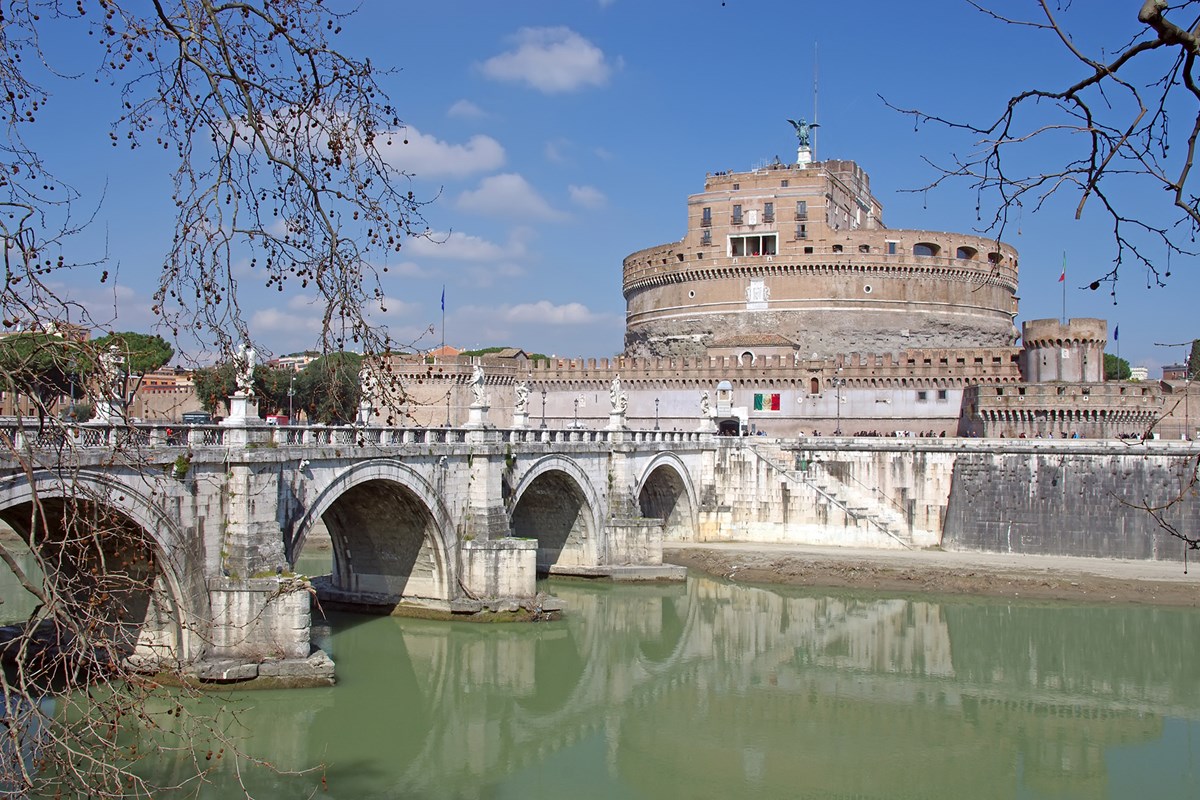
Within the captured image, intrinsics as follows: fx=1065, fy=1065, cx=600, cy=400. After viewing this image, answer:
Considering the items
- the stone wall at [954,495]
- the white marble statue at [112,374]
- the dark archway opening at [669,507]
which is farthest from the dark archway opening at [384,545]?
the white marble statue at [112,374]

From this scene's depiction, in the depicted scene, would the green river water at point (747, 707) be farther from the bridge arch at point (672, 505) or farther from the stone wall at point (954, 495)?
the bridge arch at point (672, 505)

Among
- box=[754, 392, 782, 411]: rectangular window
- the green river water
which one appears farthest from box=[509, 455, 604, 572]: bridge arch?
box=[754, 392, 782, 411]: rectangular window

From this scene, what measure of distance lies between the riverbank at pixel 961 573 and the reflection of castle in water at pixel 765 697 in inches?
62.7

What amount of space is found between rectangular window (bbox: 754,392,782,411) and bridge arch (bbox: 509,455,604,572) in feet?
63.2

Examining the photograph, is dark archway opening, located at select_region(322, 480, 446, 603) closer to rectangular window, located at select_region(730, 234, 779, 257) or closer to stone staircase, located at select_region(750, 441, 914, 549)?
stone staircase, located at select_region(750, 441, 914, 549)

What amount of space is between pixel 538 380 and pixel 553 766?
127ft

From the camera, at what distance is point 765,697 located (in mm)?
20797

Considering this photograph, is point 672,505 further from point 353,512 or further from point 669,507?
point 353,512

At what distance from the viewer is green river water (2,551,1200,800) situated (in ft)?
53.1

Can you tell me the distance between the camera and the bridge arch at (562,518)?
3161 cm

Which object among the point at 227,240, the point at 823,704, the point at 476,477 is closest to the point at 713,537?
the point at 476,477

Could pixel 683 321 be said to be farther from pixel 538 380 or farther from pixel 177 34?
pixel 177 34

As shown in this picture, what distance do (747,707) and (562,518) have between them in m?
13.2

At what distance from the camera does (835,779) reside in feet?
53.3
